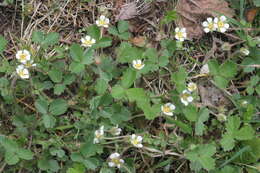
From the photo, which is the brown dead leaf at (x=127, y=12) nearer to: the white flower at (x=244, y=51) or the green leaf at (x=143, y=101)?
the green leaf at (x=143, y=101)

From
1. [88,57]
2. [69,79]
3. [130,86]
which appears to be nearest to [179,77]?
[130,86]

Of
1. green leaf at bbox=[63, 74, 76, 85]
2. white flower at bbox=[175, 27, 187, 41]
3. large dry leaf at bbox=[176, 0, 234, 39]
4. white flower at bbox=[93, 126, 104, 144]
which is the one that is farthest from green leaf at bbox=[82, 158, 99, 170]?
large dry leaf at bbox=[176, 0, 234, 39]

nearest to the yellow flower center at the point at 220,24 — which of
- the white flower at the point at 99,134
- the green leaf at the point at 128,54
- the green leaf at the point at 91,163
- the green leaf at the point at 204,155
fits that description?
the green leaf at the point at 128,54

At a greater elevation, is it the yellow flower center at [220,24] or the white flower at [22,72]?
the yellow flower center at [220,24]

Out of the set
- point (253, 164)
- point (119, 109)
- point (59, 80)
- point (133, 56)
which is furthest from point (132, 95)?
point (253, 164)

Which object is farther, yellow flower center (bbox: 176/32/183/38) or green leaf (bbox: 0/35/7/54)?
yellow flower center (bbox: 176/32/183/38)

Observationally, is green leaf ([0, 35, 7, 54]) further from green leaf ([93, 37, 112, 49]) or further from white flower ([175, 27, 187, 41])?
white flower ([175, 27, 187, 41])

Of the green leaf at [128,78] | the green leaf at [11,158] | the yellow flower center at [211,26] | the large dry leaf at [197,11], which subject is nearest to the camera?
the green leaf at [11,158]

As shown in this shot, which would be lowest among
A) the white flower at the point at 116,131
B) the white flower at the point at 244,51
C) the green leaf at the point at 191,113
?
the white flower at the point at 116,131

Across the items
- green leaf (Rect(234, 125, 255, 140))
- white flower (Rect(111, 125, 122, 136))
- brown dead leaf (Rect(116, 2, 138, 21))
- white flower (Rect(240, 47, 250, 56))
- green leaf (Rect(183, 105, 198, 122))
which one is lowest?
green leaf (Rect(234, 125, 255, 140))
